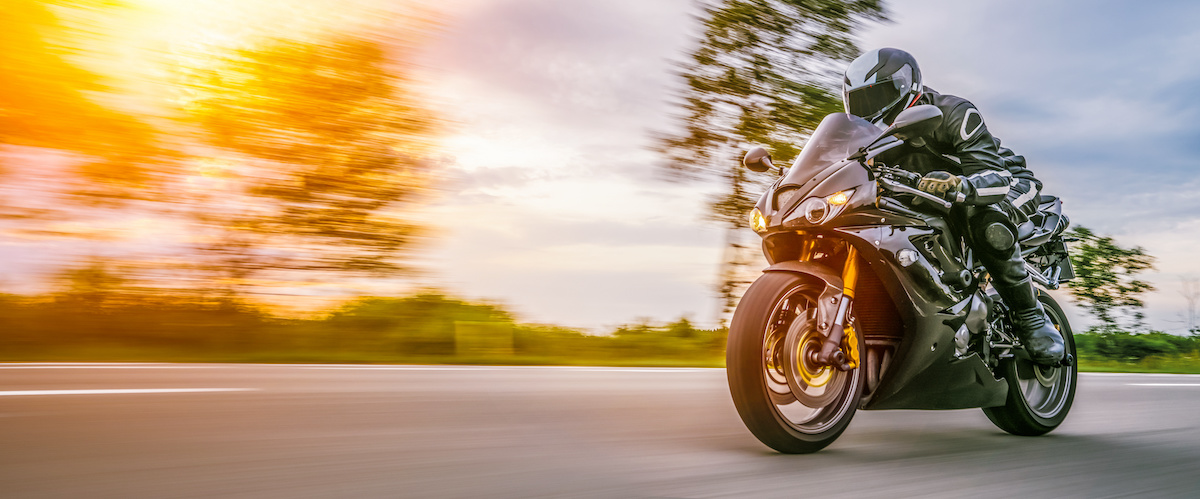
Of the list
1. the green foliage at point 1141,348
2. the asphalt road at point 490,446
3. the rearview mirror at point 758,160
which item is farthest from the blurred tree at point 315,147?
the green foliage at point 1141,348

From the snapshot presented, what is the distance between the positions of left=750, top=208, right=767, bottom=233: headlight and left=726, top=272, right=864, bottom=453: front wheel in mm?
245

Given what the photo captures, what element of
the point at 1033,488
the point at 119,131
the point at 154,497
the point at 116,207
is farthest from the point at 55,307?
the point at 1033,488

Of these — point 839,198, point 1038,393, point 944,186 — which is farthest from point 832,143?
point 1038,393

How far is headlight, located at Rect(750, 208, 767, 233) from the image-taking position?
11.2ft

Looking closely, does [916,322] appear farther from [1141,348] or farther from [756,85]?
[1141,348]

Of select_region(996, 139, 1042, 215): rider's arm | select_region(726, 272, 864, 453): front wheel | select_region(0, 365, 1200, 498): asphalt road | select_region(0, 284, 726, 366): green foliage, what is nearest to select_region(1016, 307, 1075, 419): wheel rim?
select_region(0, 365, 1200, 498): asphalt road

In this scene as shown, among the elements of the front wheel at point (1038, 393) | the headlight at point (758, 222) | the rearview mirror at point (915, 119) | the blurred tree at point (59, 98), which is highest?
the blurred tree at point (59, 98)

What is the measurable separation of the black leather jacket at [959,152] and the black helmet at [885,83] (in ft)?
0.33

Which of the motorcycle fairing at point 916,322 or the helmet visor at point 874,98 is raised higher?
the helmet visor at point 874,98

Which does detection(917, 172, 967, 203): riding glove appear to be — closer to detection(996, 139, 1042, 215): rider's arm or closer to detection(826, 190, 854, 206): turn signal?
detection(826, 190, 854, 206): turn signal

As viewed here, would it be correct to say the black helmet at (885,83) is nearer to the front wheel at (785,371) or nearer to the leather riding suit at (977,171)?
the leather riding suit at (977,171)

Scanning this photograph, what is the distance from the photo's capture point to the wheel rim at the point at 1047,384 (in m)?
4.28

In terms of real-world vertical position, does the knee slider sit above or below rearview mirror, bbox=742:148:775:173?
below

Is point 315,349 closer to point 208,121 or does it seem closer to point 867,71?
point 208,121
